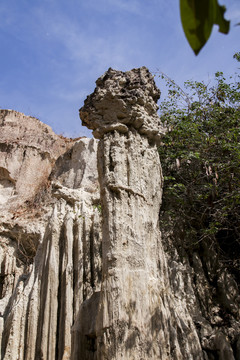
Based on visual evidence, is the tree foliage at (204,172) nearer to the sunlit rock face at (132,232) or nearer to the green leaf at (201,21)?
the sunlit rock face at (132,232)

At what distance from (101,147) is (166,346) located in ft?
11.2

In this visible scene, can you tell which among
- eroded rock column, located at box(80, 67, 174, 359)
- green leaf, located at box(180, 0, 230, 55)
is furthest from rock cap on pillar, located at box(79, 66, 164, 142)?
green leaf, located at box(180, 0, 230, 55)

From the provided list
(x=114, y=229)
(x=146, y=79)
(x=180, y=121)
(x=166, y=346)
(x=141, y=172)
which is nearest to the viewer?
(x=166, y=346)

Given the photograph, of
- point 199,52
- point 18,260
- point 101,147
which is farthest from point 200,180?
point 199,52

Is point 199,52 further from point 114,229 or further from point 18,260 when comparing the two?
point 18,260

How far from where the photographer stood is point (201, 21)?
0.76 m

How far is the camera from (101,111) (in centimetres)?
750

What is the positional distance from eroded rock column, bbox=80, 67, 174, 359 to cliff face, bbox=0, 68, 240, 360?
0.05ft

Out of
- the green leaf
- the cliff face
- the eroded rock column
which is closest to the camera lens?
the green leaf

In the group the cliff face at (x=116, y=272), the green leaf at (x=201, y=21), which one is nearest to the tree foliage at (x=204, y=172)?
the cliff face at (x=116, y=272)

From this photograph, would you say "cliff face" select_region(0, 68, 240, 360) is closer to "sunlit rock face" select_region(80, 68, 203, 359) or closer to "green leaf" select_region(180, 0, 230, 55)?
"sunlit rock face" select_region(80, 68, 203, 359)

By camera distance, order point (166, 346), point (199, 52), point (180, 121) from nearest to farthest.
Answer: point (199, 52) → point (166, 346) → point (180, 121)

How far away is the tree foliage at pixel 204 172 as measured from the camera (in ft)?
31.0

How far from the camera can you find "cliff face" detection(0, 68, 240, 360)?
5.73 meters
